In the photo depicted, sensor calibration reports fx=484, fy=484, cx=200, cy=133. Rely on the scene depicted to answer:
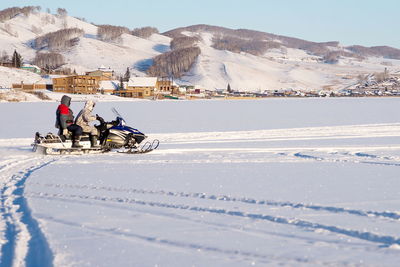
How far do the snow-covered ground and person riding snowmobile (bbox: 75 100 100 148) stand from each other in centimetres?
63

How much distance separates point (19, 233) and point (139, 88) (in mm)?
88528

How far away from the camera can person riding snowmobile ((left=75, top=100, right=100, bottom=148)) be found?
40.1 feet

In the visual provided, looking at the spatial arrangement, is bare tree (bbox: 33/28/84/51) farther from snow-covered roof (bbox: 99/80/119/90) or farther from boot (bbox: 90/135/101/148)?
boot (bbox: 90/135/101/148)

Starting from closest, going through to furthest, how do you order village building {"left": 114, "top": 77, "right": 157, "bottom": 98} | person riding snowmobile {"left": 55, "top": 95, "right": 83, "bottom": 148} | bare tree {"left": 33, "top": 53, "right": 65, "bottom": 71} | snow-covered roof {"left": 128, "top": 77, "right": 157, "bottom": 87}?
person riding snowmobile {"left": 55, "top": 95, "right": 83, "bottom": 148}
village building {"left": 114, "top": 77, "right": 157, "bottom": 98}
snow-covered roof {"left": 128, "top": 77, "right": 157, "bottom": 87}
bare tree {"left": 33, "top": 53, "right": 65, "bottom": 71}

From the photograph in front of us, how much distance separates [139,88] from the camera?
92562 millimetres

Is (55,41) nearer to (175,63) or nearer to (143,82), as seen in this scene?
(175,63)

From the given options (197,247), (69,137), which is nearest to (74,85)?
(69,137)

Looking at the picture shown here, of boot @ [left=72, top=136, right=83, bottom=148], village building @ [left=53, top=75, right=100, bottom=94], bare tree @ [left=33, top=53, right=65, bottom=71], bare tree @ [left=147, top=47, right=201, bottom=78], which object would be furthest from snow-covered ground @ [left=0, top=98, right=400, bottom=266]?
bare tree @ [left=147, top=47, right=201, bottom=78]

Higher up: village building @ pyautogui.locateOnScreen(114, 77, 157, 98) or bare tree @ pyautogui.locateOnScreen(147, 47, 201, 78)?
bare tree @ pyautogui.locateOnScreen(147, 47, 201, 78)

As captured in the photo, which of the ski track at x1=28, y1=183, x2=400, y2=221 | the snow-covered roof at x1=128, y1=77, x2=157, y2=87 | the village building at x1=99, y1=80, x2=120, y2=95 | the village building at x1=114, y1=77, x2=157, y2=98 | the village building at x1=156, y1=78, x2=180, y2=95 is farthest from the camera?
the village building at x1=156, y1=78, x2=180, y2=95

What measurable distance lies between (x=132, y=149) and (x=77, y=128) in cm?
165

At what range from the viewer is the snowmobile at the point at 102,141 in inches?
487

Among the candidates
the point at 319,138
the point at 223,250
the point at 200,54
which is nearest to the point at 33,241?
the point at 223,250

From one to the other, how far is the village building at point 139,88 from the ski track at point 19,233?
79640mm
